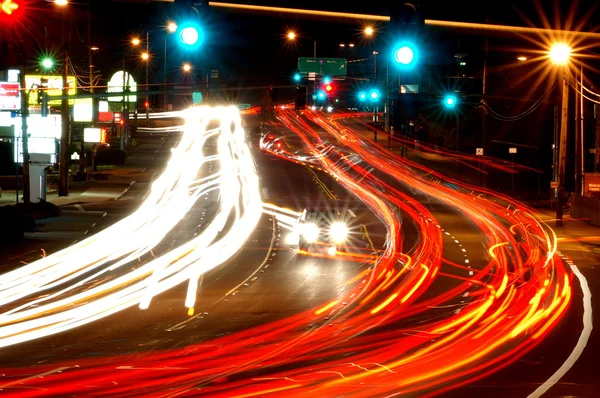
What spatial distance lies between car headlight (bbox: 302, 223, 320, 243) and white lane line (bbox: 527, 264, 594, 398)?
938cm

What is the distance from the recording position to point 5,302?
69.7 ft

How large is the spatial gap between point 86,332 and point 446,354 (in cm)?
675

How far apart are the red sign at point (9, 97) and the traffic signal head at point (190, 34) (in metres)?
29.4

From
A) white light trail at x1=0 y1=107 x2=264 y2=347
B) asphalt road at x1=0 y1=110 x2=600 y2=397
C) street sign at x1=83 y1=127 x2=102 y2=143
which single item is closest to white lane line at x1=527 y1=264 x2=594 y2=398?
asphalt road at x1=0 y1=110 x2=600 y2=397

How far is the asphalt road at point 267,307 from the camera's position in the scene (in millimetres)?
14195

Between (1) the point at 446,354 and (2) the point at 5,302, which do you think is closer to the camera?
(1) the point at 446,354

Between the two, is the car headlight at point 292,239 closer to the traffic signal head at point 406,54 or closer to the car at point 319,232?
the car at point 319,232

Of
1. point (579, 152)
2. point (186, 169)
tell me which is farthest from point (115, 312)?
point (186, 169)

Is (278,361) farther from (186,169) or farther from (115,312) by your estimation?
(186,169)

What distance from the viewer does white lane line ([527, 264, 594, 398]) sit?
12.9 m

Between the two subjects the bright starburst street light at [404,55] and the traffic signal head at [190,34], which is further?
the bright starburst street light at [404,55]

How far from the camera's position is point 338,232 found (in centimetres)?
3259

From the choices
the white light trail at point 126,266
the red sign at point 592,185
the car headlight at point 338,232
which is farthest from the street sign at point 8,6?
the red sign at point 592,185

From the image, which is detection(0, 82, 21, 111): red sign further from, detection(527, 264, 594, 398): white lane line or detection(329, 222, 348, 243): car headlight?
detection(527, 264, 594, 398): white lane line
